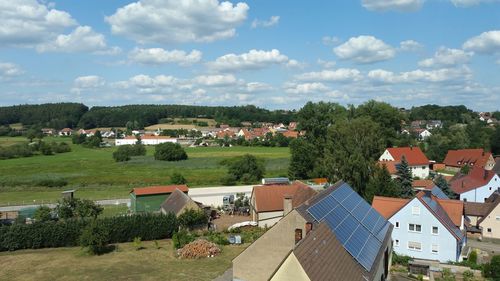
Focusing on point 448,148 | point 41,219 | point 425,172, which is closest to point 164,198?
point 41,219

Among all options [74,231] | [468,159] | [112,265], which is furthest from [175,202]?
[468,159]

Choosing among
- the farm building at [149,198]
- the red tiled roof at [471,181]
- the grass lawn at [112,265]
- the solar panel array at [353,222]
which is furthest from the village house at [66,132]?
the solar panel array at [353,222]

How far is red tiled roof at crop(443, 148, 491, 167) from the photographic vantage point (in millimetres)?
68688

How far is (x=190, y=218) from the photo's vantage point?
3662cm

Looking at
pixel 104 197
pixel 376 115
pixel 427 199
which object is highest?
pixel 376 115

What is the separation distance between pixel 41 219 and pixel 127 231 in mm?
7956

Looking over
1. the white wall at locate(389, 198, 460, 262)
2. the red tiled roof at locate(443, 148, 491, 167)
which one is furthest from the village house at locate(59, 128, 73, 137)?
the white wall at locate(389, 198, 460, 262)

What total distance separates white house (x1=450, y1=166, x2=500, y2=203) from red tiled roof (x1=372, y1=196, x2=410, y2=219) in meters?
20.5

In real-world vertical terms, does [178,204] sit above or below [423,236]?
above

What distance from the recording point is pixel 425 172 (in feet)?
221

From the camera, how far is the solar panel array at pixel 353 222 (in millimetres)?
17950

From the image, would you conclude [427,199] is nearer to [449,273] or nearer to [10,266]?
[449,273]

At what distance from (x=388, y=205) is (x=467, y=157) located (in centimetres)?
4775

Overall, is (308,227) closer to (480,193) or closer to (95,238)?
(95,238)
